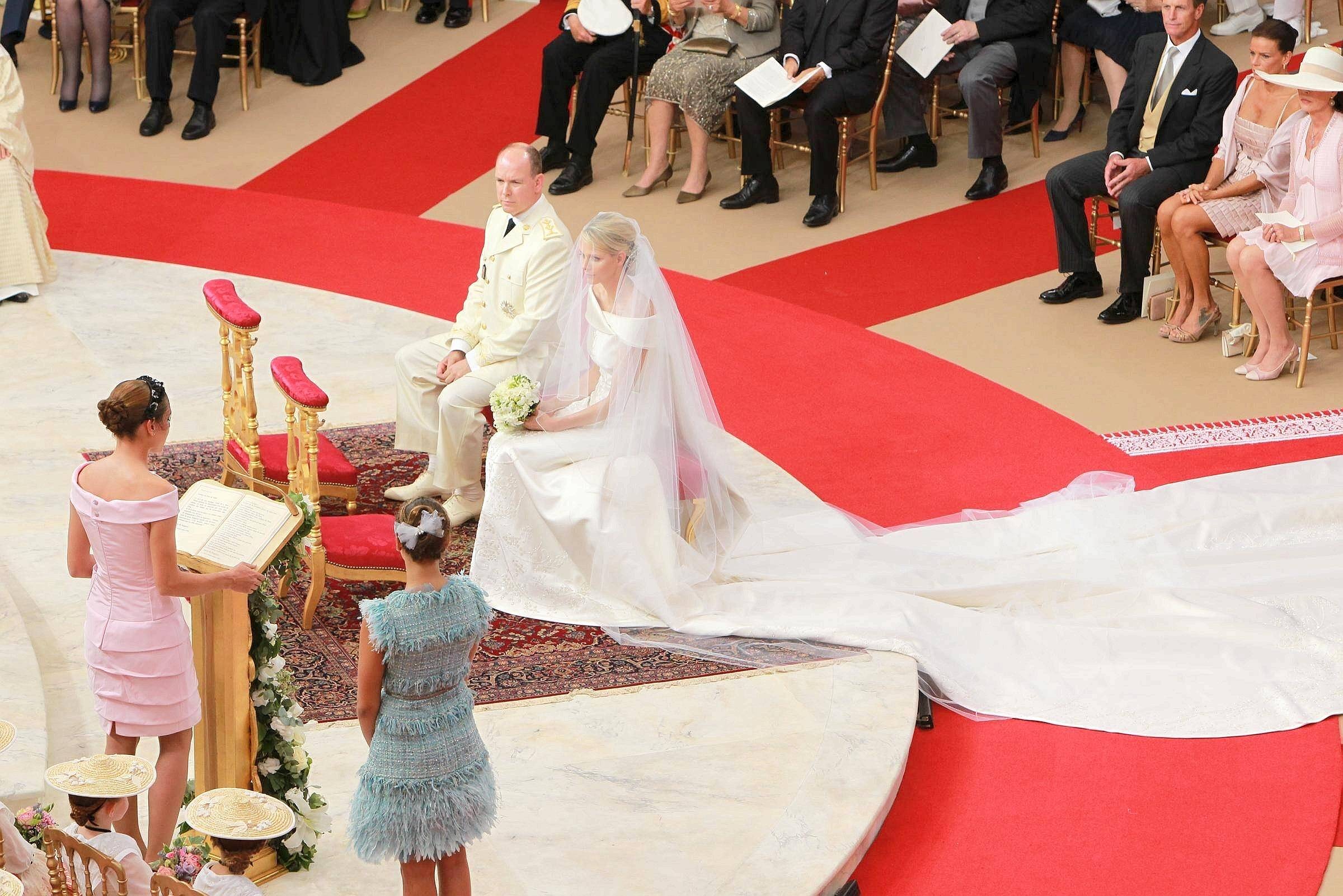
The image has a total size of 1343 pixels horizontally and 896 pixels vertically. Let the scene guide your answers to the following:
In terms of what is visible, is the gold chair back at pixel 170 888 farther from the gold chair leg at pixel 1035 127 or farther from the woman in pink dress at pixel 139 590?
the gold chair leg at pixel 1035 127

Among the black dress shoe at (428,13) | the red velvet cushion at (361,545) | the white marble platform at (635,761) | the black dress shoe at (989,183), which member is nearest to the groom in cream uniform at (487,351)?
the red velvet cushion at (361,545)

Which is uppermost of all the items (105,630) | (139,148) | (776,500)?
(105,630)

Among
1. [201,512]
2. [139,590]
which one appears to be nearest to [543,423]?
[201,512]

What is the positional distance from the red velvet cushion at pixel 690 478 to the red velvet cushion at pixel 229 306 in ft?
4.92

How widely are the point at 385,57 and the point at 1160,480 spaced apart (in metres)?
6.91

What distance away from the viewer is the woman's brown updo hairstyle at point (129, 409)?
3.68 meters

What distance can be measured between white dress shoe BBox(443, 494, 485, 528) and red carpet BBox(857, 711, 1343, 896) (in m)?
1.94

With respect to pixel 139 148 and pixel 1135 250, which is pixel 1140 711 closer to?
pixel 1135 250

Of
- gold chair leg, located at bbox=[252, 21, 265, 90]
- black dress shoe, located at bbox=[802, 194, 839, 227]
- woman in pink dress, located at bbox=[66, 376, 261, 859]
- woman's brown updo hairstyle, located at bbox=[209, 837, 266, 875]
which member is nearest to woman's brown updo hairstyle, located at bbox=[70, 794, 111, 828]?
woman's brown updo hairstyle, located at bbox=[209, 837, 266, 875]

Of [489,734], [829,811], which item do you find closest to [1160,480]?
[829,811]

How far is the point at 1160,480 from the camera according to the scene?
639cm

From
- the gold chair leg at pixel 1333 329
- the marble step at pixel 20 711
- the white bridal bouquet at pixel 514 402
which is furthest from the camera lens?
the gold chair leg at pixel 1333 329

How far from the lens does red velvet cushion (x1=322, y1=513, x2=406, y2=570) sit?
17.1ft

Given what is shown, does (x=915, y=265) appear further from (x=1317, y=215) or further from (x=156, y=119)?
(x=156, y=119)
